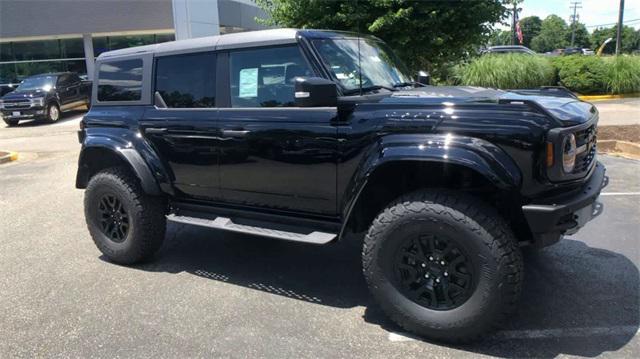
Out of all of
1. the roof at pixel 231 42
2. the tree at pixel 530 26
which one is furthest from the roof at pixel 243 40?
the tree at pixel 530 26

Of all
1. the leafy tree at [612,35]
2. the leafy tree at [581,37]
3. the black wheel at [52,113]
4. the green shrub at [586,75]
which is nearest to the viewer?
the green shrub at [586,75]

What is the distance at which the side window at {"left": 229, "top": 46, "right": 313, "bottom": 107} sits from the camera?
160 inches

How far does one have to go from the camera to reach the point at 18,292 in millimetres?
4500

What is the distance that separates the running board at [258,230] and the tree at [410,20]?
18.5ft

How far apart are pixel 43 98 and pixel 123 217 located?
1579cm

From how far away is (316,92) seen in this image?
3.49 meters

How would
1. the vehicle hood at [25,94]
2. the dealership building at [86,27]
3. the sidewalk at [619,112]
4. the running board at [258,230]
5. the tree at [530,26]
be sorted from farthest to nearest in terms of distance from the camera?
the tree at [530,26]
the dealership building at [86,27]
the vehicle hood at [25,94]
the sidewalk at [619,112]
the running board at [258,230]

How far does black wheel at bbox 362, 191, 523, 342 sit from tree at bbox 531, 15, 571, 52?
111 meters

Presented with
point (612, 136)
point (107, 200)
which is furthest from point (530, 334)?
point (612, 136)

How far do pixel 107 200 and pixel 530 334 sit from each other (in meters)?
3.66

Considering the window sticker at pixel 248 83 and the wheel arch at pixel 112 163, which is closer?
the window sticker at pixel 248 83

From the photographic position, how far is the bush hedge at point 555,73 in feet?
54.6

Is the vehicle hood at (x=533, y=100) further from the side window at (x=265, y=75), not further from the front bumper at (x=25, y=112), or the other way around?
the front bumper at (x=25, y=112)

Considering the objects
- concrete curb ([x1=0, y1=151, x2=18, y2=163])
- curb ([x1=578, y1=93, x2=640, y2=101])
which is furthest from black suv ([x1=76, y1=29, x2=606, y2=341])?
curb ([x1=578, y1=93, x2=640, y2=101])
